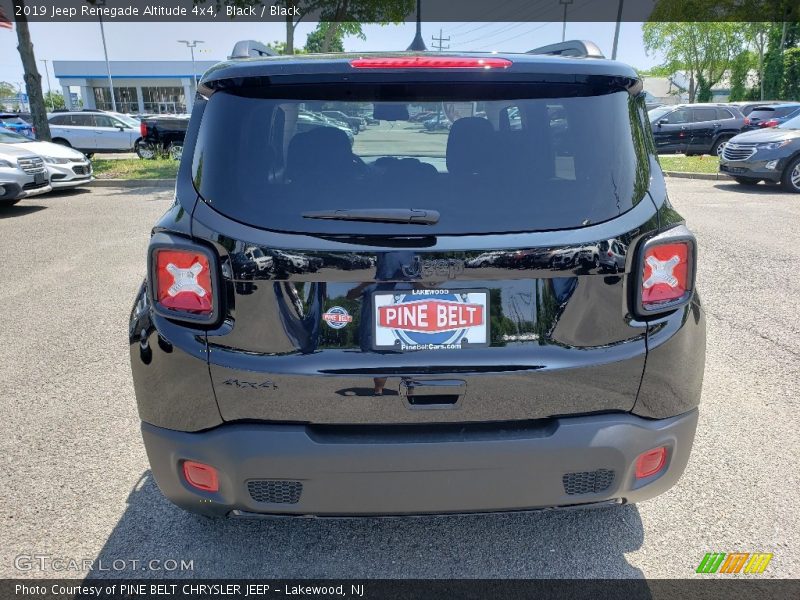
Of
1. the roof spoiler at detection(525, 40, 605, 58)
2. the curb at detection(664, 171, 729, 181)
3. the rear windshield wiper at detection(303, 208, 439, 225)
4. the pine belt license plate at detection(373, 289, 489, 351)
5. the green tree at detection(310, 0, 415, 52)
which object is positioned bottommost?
the curb at detection(664, 171, 729, 181)

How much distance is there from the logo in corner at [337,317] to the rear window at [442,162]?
0.24 meters

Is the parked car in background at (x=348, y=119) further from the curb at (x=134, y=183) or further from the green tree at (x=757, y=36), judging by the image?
the green tree at (x=757, y=36)

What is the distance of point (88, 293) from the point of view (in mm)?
6027

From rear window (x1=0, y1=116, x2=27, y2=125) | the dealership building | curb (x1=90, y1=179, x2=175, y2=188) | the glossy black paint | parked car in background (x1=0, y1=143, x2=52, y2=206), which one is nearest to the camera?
the glossy black paint

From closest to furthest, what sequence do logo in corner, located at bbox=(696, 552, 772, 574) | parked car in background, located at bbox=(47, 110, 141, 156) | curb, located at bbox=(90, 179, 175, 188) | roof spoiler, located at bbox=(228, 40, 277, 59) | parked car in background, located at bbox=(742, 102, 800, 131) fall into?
logo in corner, located at bbox=(696, 552, 772, 574)
roof spoiler, located at bbox=(228, 40, 277, 59)
curb, located at bbox=(90, 179, 175, 188)
parked car in background, located at bbox=(742, 102, 800, 131)
parked car in background, located at bbox=(47, 110, 141, 156)

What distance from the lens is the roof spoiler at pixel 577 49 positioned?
237 centimetres

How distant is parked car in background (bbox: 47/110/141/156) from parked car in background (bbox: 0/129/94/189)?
9.24 metres

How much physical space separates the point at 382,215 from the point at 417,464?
0.79m

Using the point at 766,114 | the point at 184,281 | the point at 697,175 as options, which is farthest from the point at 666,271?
the point at 766,114

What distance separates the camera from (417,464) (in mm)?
1928

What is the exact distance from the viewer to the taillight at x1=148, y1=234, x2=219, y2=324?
1.94 metres

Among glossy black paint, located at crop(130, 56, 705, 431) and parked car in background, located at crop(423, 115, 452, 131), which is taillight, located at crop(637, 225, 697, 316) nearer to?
glossy black paint, located at crop(130, 56, 705, 431)

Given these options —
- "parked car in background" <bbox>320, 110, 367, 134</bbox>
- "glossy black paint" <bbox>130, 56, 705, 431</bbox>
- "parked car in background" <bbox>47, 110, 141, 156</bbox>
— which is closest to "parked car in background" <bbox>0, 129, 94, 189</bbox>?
"parked car in background" <bbox>47, 110, 141, 156</bbox>

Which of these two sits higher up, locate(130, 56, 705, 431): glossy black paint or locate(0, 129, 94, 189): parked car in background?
locate(130, 56, 705, 431): glossy black paint
